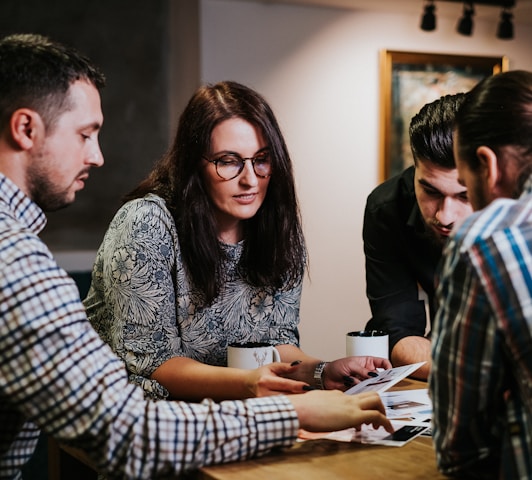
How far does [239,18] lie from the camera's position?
449cm

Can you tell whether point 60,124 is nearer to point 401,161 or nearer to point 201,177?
point 201,177

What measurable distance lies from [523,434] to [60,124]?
974 millimetres

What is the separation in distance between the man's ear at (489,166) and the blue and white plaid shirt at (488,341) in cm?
6

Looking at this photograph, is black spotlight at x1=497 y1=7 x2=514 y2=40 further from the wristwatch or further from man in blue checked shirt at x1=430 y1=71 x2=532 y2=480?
man in blue checked shirt at x1=430 y1=71 x2=532 y2=480

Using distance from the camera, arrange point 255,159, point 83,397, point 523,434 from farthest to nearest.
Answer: point 255,159, point 83,397, point 523,434

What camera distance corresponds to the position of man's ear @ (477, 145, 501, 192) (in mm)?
1338

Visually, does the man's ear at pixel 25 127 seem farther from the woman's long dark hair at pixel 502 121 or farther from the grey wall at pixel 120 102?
the grey wall at pixel 120 102

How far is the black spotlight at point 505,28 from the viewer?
15.9ft

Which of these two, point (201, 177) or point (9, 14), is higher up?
point (9, 14)

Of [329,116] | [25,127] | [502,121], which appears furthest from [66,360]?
[329,116]

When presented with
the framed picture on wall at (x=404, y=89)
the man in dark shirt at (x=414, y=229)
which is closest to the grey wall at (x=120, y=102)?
the framed picture on wall at (x=404, y=89)

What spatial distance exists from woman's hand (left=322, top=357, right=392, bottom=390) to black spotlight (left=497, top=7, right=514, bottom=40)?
11.1 ft

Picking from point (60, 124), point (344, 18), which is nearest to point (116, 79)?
point (344, 18)

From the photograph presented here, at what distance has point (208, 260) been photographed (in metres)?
2.26
